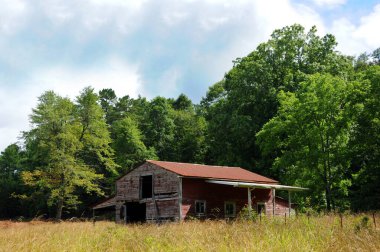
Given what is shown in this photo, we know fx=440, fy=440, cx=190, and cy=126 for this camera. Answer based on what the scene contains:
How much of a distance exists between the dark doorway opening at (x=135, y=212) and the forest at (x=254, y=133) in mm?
11571

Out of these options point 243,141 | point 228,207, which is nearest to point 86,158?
point 243,141

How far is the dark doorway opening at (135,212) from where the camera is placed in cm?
3556

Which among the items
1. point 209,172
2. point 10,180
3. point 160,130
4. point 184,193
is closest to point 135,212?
point 184,193

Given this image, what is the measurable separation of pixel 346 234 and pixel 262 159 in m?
35.4

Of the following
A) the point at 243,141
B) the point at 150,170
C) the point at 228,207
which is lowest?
the point at 228,207

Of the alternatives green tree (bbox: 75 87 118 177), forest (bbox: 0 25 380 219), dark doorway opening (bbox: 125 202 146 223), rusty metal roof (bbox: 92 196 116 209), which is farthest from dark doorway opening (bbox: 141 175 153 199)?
green tree (bbox: 75 87 118 177)

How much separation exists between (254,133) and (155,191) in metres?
16.7

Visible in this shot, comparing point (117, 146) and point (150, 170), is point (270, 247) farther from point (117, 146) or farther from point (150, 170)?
point (117, 146)

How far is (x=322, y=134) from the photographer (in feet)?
113

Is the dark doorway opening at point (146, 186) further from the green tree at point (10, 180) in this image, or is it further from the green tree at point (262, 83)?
the green tree at point (10, 180)

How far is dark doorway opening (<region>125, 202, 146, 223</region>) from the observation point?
3556 cm

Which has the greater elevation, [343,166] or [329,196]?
[343,166]

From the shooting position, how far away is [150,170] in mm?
33062

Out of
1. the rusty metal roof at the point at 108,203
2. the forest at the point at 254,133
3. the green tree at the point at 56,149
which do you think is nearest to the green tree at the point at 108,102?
the forest at the point at 254,133
